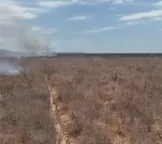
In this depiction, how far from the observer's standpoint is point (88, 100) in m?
16.3

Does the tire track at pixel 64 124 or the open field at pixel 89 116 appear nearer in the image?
the open field at pixel 89 116

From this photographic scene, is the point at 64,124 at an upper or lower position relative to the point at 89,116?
lower

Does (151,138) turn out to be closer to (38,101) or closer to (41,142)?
(41,142)

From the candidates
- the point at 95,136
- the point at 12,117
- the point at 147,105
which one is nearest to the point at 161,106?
the point at 147,105

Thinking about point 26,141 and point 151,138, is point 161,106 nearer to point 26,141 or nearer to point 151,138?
point 151,138

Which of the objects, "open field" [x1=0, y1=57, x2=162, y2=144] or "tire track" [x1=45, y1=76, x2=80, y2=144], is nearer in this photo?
"open field" [x1=0, y1=57, x2=162, y2=144]

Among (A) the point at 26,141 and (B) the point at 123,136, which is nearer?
(A) the point at 26,141

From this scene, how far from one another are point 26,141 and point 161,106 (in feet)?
19.3

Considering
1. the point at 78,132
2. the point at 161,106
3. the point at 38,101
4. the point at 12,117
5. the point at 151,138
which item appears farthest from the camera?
the point at 38,101

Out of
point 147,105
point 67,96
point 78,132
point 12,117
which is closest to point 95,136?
point 78,132

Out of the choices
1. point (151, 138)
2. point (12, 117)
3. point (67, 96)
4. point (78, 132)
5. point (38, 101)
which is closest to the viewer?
point (151, 138)

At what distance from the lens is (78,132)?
40.8 feet

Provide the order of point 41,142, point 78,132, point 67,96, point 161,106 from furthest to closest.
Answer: point 67,96 → point 161,106 → point 78,132 → point 41,142

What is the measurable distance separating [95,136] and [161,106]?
4.28 meters
